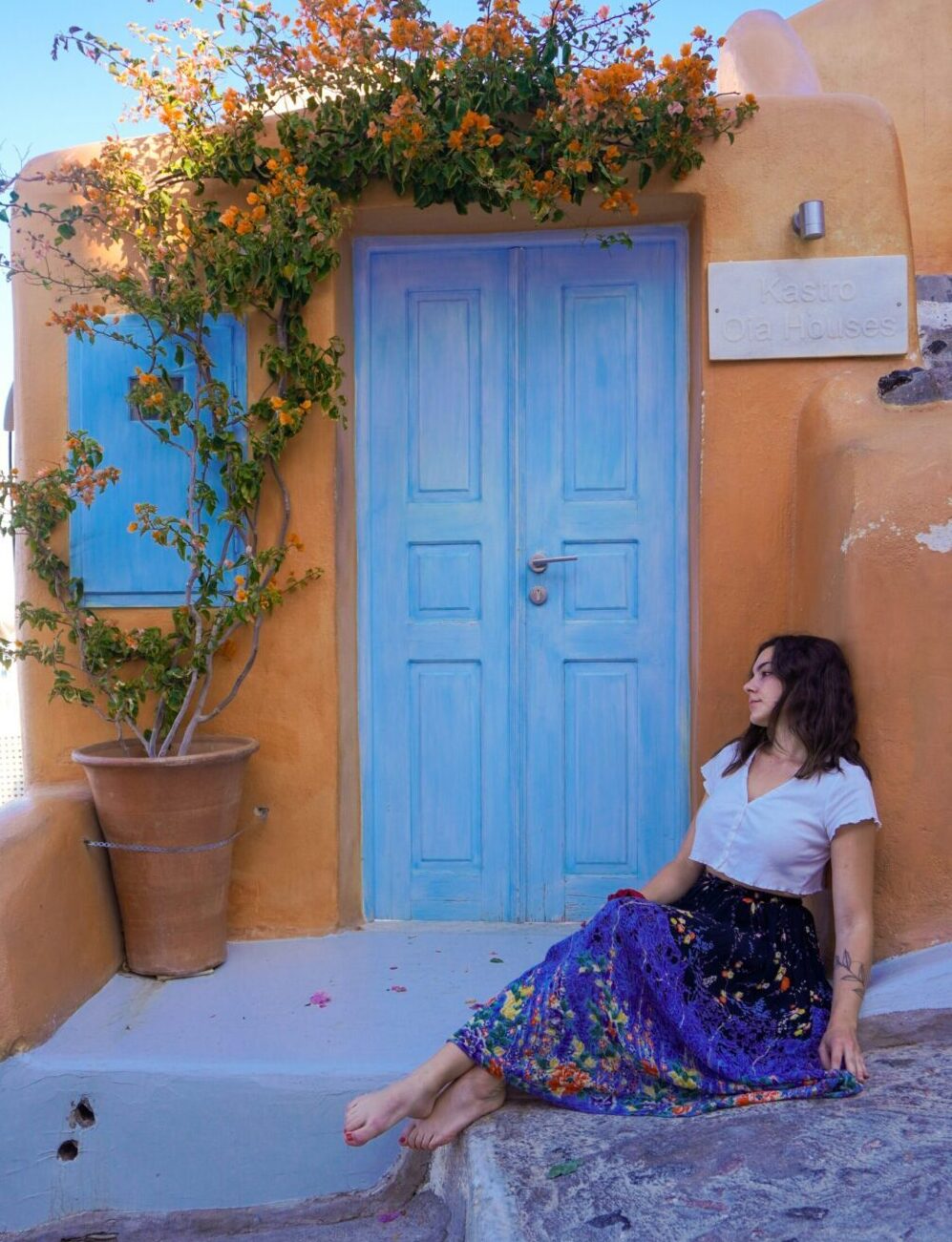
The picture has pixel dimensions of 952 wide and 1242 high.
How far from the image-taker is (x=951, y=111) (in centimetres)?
521

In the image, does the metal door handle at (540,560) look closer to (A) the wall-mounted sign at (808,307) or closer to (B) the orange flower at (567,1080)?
(A) the wall-mounted sign at (808,307)

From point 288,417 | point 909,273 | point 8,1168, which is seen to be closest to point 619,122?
point 909,273

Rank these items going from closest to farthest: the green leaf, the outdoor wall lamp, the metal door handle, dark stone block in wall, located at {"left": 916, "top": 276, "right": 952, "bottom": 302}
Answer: the green leaf
the outdoor wall lamp
the metal door handle
dark stone block in wall, located at {"left": 916, "top": 276, "right": 952, "bottom": 302}

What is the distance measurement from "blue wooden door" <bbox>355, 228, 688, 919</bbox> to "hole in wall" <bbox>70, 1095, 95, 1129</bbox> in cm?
123

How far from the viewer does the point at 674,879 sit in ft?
9.34

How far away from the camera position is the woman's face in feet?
9.30

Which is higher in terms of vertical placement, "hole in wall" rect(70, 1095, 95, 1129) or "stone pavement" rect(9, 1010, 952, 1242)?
"stone pavement" rect(9, 1010, 952, 1242)

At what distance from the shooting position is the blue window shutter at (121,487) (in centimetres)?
366

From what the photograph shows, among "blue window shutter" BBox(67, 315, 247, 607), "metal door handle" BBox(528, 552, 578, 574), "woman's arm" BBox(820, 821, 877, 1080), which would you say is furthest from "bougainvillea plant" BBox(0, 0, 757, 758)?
"woman's arm" BBox(820, 821, 877, 1080)

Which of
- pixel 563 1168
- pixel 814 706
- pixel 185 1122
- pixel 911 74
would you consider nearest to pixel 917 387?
pixel 814 706

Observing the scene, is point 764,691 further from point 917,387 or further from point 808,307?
point 808,307

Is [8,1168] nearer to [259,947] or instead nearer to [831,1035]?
[259,947]

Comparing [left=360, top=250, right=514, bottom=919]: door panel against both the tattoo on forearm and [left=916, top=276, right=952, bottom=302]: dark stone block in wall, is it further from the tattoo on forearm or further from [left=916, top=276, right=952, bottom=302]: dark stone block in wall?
[left=916, top=276, right=952, bottom=302]: dark stone block in wall

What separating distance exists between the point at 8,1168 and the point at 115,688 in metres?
1.30
